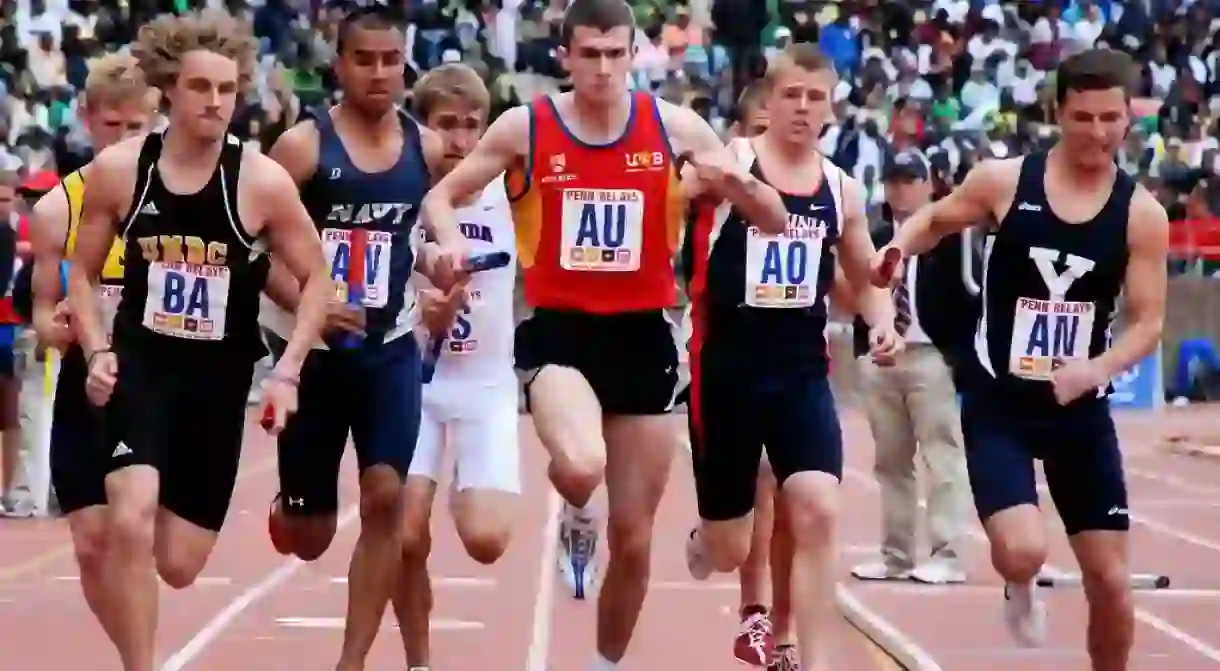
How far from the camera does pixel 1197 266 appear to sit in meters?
28.1

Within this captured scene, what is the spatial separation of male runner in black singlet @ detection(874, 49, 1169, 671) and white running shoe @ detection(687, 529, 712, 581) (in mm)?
1352

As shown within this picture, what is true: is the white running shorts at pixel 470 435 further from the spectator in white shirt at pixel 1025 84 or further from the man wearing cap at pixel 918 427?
the spectator in white shirt at pixel 1025 84

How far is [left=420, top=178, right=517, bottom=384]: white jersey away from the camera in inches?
361

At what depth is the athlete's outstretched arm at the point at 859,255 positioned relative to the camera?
8484mm

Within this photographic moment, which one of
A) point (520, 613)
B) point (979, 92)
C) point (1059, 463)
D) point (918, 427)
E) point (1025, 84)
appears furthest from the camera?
point (1025, 84)

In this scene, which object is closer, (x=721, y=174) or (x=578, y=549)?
(x=721, y=174)

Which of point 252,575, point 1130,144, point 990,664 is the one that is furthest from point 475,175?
point 1130,144

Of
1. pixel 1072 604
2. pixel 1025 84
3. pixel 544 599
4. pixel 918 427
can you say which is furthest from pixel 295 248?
pixel 1025 84

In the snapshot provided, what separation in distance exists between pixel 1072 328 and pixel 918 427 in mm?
5198

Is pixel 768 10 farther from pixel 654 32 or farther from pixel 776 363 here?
pixel 776 363

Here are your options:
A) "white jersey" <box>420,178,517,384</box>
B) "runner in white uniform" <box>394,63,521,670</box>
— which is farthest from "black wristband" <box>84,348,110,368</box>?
"white jersey" <box>420,178,517,384</box>

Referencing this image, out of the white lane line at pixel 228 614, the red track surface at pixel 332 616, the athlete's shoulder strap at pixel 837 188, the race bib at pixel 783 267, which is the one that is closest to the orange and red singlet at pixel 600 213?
the race bib at pixel 783 267

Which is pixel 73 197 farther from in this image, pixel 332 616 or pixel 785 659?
pixel 785 659

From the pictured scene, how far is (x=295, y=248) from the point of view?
24.9 feet
